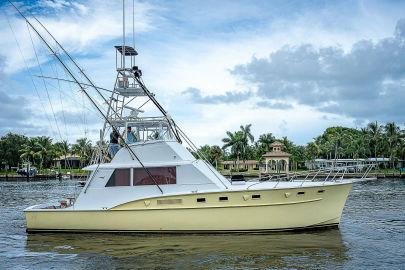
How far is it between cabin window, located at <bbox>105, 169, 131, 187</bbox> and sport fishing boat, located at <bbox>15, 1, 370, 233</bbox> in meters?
0.03

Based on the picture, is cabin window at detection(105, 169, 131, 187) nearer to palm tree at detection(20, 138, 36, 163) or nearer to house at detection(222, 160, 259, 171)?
house at detection(222, 160, 259, 171)

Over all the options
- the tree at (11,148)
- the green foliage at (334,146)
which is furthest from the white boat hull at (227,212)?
the tree at (11,148)

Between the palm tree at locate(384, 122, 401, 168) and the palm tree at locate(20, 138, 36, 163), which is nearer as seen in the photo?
the palm tree at locate(384, 122, 401, 168)

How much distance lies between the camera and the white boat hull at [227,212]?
45.9ft

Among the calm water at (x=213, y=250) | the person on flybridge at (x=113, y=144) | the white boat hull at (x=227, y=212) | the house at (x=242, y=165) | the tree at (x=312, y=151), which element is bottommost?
the calm water at (x=213, y=250)

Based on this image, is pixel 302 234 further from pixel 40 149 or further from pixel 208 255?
pixel 40 149

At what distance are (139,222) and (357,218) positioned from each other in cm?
1037

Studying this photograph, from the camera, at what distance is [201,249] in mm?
13188

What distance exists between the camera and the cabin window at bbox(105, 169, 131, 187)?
1511 centimetres

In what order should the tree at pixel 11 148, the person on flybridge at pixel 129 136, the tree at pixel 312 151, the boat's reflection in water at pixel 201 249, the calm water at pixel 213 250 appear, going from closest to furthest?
the calm water at pixel 213 250, the boat's reflection in water at pixel 201 249, the person on flybridge at pixel 129 136, the tree at pixel 312 151, the tree at pixel 11 148

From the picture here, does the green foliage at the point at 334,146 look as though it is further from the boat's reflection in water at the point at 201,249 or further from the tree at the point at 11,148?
the boat's reflection in water at the point at 201,249

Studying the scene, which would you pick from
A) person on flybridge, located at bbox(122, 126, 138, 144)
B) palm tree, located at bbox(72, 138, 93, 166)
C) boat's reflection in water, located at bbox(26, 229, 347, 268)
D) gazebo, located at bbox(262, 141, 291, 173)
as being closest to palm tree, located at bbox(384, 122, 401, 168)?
gazebo, located at bbox(262, 141, 291, 173)

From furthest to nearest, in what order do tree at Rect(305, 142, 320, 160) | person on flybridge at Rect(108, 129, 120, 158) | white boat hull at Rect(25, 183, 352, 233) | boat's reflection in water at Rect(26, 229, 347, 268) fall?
tree at Rect(305, 142, 320, 160)
person on flybridge at Rect(108, 129, 120, 158)
white boat hull at Rect(25, 183, 352, 233)
boat's reflection in water at Rect(26, 229, 347, 268)

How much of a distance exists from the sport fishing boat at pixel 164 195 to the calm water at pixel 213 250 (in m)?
0.45
